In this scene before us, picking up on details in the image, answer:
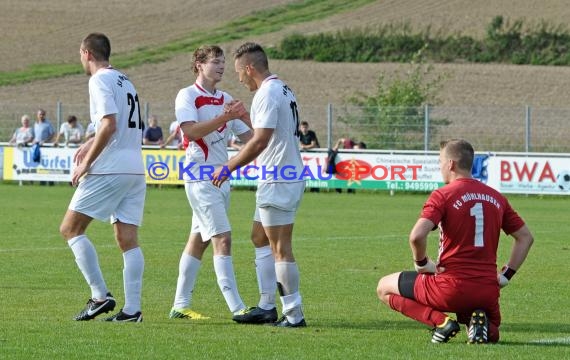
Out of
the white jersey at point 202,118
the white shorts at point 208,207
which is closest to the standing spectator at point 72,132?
the white jersey at point 202,118

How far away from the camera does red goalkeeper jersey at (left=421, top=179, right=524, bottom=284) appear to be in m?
8.96

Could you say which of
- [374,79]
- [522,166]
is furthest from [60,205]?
[374,79]

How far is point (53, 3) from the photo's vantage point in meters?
73.5

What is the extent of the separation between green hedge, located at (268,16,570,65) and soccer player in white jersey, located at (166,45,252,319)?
5057 centimetres

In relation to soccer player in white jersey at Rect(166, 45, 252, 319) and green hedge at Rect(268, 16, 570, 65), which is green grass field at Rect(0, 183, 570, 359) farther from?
green hedge at Rect(268, 16, 570, 65)

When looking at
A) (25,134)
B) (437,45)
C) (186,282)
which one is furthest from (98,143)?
(437,45)

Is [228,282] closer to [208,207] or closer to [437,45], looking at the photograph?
[208,207]

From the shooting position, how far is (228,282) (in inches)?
415

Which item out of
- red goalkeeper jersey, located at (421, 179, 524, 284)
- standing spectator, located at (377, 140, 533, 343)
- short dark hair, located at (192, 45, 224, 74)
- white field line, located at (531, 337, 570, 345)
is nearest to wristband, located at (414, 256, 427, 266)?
standing spectator, located at (377, 140, 533, 343)

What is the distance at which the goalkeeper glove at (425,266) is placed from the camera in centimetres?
900

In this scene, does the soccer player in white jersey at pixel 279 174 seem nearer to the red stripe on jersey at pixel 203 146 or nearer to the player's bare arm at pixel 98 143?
the red stripe on jersey at pixel 203 146

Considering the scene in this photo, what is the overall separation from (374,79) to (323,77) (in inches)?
97.4

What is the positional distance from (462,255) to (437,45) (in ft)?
179

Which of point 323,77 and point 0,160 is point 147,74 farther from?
point 0,160
